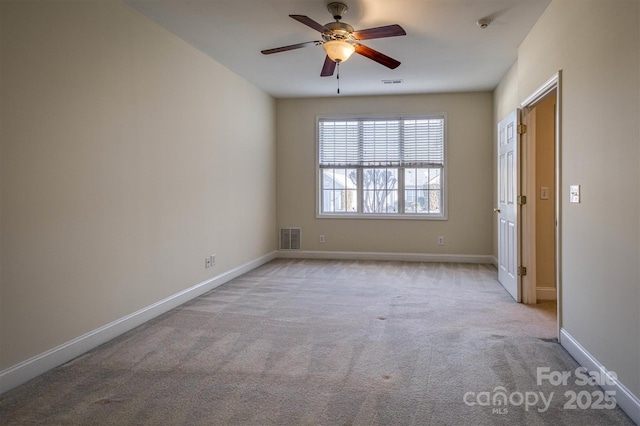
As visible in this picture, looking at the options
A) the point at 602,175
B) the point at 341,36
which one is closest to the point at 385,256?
the point at 341,36

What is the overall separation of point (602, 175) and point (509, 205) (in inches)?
87.9

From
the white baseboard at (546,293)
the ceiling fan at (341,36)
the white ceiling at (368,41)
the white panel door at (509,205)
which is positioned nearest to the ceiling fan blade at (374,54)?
the ceiling fan at (341,36)

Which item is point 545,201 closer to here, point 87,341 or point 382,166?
point 382,166

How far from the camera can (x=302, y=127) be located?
23.2ft

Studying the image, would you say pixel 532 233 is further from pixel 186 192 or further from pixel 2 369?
pixel 2 369

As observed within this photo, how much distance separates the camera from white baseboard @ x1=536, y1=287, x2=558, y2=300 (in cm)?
431

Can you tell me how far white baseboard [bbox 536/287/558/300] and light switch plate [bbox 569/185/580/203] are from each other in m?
1.87

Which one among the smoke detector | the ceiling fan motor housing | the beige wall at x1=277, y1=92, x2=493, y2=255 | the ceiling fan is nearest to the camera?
the ceiling fan

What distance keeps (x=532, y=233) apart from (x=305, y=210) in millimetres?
3816

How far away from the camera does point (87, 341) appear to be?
9.77 ft

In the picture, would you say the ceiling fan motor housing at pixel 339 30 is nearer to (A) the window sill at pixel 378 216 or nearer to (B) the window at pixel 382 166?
(B) the window at pixel 382 166

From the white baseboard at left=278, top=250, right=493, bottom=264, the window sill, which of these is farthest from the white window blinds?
the white baseboard at left=278, top=250, right=493, bottom=264

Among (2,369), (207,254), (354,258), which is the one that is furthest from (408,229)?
(2,369)

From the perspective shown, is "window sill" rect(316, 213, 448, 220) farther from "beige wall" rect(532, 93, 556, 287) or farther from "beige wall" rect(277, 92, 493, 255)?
"beige wall" rect(532, 93, 556, 287)
